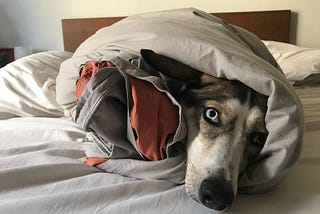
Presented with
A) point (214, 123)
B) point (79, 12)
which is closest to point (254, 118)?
point (214, 123)

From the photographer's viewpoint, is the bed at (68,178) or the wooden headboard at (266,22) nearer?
the bed at (68,178)

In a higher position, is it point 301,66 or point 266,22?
point 266,22

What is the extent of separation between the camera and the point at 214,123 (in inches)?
35.3

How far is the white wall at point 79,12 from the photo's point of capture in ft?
8.71

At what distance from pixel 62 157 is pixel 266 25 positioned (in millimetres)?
2001

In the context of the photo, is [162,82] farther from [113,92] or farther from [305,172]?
[305,172]

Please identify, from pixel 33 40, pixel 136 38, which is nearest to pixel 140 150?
pixel 136 38

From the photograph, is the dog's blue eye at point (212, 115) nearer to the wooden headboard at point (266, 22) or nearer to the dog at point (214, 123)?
the dog at point (214, 123)

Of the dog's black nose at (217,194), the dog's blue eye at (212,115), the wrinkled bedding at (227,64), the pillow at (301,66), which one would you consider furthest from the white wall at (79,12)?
the dog's black nose at (217,194)

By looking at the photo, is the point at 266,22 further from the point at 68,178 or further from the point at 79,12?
the point at 68,178

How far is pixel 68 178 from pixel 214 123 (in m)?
0.33

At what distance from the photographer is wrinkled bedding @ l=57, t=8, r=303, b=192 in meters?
0.77

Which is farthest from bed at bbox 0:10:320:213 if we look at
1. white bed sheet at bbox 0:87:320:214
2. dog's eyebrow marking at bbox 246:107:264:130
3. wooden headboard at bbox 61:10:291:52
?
wooden headboard at bbox 61:10:291:52

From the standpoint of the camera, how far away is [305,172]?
921 mm
